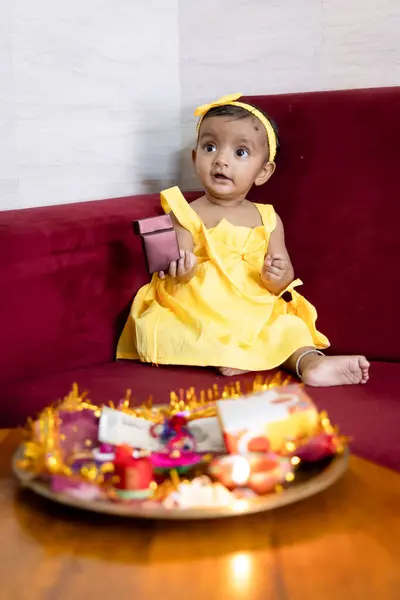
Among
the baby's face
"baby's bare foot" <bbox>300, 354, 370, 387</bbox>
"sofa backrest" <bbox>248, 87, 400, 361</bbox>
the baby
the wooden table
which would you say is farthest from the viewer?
the baby's face

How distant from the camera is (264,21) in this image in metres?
2.00

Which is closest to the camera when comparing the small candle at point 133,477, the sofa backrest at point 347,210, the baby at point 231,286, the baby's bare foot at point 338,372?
the small candle at point 133,477

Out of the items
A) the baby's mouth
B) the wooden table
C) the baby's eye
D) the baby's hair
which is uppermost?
the baby's hair

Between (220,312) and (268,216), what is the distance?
28 cm

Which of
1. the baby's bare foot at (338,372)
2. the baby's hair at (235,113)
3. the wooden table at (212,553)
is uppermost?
the baby's hair at (235,113)

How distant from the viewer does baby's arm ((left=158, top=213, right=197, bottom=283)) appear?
5.06ft

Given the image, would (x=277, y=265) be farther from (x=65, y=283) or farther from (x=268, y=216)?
(x=65, y=283)

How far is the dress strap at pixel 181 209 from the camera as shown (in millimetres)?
1715

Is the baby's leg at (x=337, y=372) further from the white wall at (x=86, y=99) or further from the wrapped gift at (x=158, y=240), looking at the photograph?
the white wall at (x=86, y=99)

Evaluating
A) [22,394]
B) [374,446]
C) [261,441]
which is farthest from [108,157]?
[261,441]

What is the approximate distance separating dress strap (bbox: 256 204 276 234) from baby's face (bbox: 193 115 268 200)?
6 cm

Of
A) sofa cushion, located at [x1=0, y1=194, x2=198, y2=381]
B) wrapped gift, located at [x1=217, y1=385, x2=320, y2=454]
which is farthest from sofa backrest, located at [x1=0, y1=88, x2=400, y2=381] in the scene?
wrapped gift, located at [x1=217, y1=385, x2=320, y2=454]

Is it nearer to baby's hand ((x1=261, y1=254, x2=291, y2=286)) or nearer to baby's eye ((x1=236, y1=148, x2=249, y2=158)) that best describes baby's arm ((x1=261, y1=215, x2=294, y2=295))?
baby's hand ((x1=261, y1=254, x2=291, y2=286))

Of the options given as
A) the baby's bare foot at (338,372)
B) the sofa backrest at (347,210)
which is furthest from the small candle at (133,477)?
the sofa backrest at (347,210)
